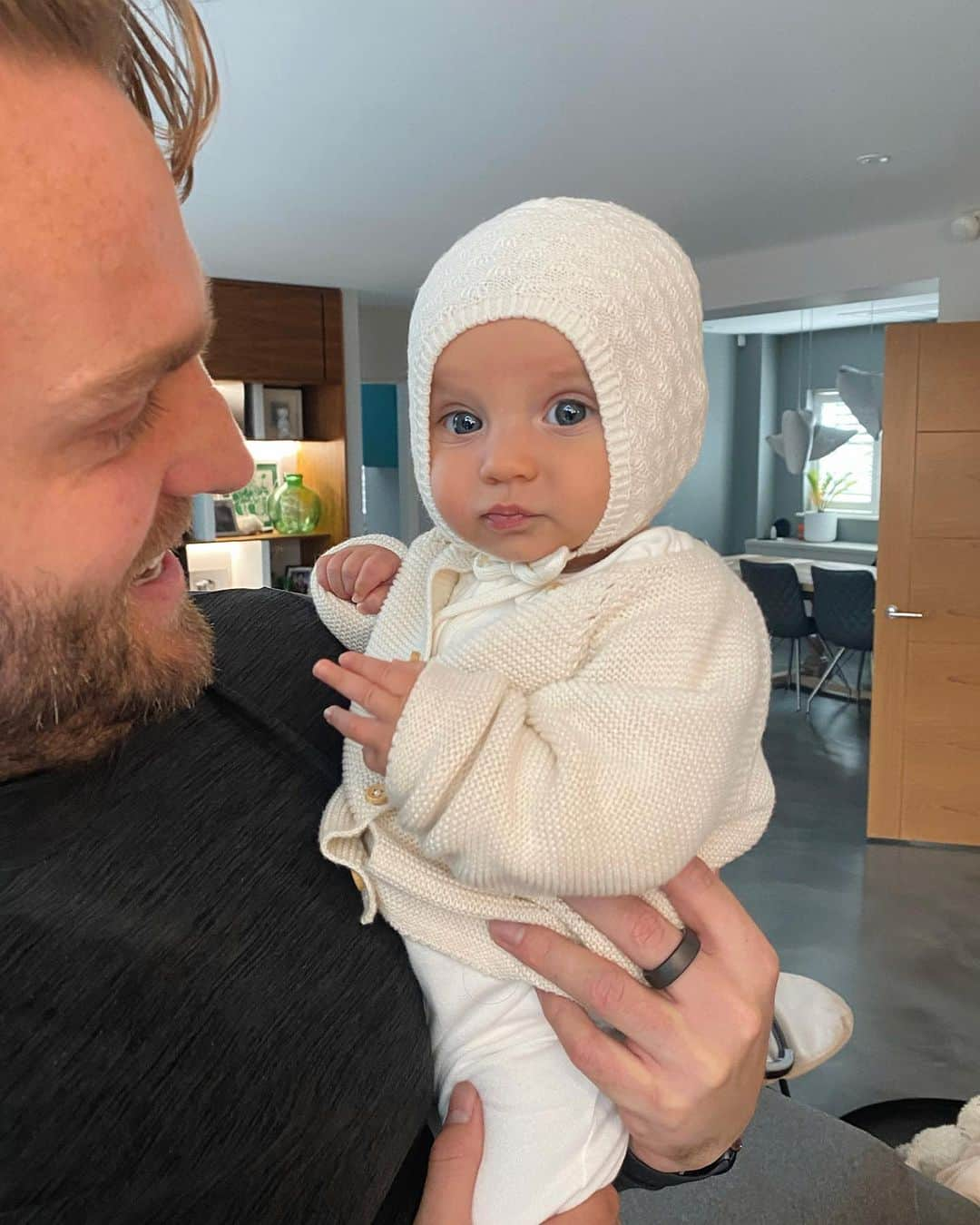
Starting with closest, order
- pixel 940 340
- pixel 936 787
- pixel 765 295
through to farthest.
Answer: pixel 940 340 < pixel 936 787 < pixel 765 295

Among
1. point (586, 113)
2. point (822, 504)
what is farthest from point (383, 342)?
point (586, 113)

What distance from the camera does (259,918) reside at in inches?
28.4

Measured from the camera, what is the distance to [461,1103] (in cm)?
86

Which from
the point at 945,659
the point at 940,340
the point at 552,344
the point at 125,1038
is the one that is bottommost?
the point at 945,659

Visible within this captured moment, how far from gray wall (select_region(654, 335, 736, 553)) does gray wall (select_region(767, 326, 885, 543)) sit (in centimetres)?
53

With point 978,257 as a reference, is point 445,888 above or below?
below

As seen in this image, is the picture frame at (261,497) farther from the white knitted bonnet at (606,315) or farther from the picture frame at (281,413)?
the white knitted bonnet at (606,315)

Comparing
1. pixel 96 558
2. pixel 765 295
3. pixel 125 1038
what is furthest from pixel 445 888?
pixel 765 295

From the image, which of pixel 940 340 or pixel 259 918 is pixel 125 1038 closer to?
pixel 259 918

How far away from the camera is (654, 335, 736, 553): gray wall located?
1036 cm

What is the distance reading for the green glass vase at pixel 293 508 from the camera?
6738 mm

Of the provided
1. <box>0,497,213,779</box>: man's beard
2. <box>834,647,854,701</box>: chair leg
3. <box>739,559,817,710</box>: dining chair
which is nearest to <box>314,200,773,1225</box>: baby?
<box>0,497,213,779</box>: man's beard

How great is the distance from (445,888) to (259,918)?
0.61 feet

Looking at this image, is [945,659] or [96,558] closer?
[96,558]
